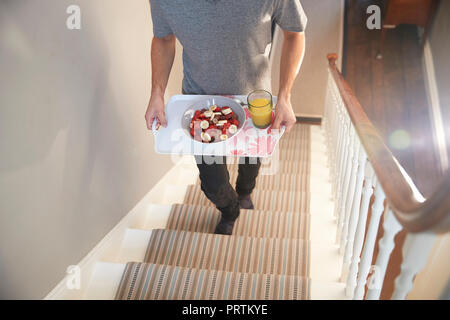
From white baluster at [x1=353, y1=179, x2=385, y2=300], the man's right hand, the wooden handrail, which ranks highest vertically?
the wooden handrail

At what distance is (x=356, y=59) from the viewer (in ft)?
14.7

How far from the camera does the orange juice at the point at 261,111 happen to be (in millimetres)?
1450

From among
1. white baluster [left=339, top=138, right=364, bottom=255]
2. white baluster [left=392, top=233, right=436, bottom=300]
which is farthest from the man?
white baluster [left=392, top=233, right=436, bottom=300]

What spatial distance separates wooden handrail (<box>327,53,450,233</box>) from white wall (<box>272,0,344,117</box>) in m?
2.32

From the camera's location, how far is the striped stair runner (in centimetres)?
162

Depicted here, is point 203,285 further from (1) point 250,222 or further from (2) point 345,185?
(2) point 345,185

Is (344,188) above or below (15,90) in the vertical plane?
below

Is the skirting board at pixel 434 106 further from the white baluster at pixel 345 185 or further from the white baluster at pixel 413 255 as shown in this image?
the white baluster at pixel 413 255

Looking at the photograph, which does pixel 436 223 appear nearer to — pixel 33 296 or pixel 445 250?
pixel 445 250

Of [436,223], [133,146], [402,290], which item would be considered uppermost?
[436,223]

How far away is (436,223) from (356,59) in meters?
4.20

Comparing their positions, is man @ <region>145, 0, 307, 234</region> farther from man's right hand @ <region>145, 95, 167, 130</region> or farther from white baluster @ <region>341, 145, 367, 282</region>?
white baluster @ <region>341, 145, 367, 282</region>

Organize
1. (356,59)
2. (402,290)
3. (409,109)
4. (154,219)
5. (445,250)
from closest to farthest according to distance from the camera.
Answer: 1. (402,290)
2. (445,250)
3. (154,219)
4. (409,109)
5. (356,59)

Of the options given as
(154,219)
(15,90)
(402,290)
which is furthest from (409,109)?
(15,90)
